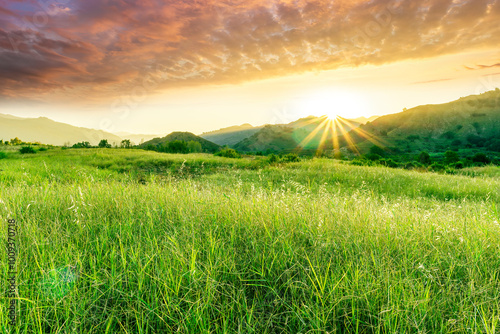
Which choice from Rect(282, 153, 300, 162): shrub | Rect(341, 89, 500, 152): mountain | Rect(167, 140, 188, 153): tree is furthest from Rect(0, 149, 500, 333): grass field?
Rect(341, 89, 500, 152): mountain

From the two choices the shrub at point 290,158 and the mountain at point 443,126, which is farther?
the mountain at point 443,126

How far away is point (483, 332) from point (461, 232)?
5.19 feet

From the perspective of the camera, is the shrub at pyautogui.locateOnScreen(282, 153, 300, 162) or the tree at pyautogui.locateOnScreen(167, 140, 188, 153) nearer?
the shrub at pyautogui.locateOnScreen(282, 153, 300, 162)

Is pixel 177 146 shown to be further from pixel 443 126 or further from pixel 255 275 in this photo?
pixel 443 126

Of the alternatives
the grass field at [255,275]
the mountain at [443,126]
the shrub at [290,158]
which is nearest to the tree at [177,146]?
the shrub at [290,158]

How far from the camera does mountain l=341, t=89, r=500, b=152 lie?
100688 mm

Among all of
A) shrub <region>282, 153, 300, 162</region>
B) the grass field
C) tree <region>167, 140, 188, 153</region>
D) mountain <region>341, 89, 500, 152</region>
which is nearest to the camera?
the grass field

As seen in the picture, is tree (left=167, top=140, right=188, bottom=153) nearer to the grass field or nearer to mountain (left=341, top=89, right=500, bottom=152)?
the grass field

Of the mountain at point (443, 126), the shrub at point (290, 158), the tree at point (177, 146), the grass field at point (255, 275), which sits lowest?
the grass field at point (255, 275)

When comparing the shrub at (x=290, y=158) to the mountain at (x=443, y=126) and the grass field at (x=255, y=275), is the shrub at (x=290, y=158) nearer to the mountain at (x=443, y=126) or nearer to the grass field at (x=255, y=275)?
the grass field at (x=255, y=275)

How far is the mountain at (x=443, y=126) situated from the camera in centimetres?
10069

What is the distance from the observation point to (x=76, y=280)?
1.86 metres

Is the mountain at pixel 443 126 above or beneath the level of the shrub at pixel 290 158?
above

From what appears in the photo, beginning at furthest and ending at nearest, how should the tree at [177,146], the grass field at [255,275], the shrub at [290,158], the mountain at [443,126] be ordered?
1. the mountain at [443,126]
2. the tree at [177,146]
3. the shrub at [290,158]
4. the grass field at [255,275]
